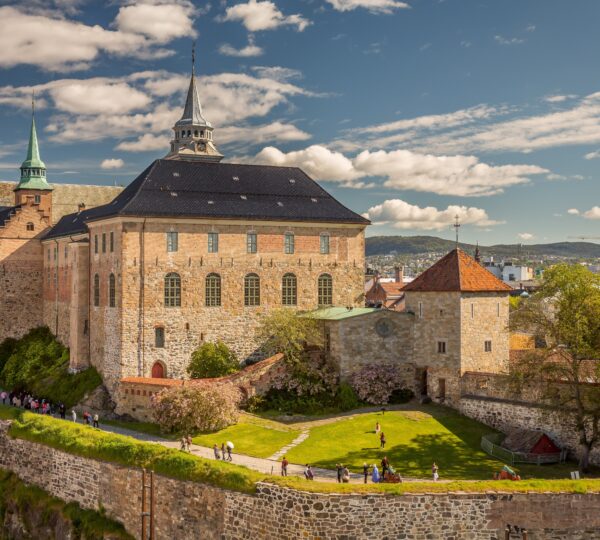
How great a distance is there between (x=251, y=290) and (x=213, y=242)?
4.36m

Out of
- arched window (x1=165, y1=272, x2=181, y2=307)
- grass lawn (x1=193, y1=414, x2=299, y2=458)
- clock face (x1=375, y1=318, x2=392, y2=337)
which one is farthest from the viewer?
arched window (x1=165, y1=272, x2=181, y2=307)

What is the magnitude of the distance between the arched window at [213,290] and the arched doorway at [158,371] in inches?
209

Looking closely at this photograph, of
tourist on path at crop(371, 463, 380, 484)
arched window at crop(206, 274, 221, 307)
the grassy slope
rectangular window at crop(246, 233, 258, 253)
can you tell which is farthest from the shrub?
tourist on path at crop(371, 463, 380, 484)

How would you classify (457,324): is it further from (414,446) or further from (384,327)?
(414,446)

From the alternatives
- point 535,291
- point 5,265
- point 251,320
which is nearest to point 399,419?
point 535,291

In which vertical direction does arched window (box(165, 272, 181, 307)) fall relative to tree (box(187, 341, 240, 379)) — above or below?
above

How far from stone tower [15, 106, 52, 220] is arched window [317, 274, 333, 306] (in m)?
37.4

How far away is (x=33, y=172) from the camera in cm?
8556

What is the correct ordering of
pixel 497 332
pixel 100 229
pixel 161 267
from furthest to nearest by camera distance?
1. pixel 100 229
2. pixel 161 267
3. pixel 497 332

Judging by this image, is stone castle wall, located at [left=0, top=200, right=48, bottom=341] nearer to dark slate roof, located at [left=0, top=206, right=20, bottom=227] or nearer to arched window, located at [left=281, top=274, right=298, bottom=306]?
dark slate roof, located at [left=0, top=206, right=20, bottom=227]

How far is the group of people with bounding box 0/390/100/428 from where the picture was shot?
47.7 meters

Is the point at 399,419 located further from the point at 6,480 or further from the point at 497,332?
the point at 6,480

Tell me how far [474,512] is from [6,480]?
26424 mm

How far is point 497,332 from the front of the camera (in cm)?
4844
